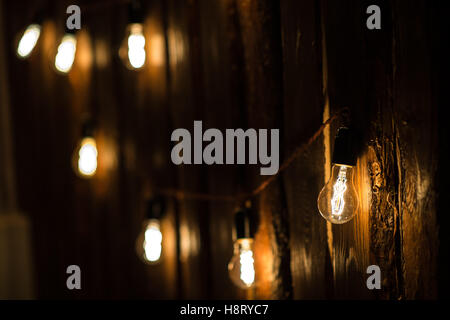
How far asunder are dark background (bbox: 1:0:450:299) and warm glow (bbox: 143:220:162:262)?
173 millimetres

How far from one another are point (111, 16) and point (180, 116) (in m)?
0.88

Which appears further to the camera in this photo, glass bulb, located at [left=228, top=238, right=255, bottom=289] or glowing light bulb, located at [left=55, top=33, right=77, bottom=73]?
glowing light bulb, located at [left=55, top=33, right=77, bottom=73]

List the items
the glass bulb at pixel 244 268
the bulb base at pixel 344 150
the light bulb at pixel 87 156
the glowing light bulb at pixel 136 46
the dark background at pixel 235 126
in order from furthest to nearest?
1. the light bulb at pixel 87 156
2. the glowing light bulb at pixel 136 46
3. the glass bulb at pixel 244 268
4. the bulb base at pixel 344 150
5. the dark background at pixel 235 126

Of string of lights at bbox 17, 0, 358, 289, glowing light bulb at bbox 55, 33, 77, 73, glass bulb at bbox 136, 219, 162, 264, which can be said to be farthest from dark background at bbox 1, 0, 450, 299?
glowing light bulb at bbox 55, 33, 77, 73

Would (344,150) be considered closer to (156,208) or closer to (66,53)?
(156,208)

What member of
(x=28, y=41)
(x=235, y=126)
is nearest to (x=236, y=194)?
(x=235, y=126)

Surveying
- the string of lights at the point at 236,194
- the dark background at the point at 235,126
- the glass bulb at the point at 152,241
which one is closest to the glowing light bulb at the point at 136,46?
the string of lights at the point at 236,194

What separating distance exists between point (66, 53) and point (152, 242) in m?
1.14

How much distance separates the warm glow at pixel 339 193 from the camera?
4.73ft

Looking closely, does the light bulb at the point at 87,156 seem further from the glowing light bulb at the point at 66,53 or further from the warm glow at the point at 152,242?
the warm glow at the point at 152,242

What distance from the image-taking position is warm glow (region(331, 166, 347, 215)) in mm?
1441

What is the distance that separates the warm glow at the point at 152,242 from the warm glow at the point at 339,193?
128 centimetres

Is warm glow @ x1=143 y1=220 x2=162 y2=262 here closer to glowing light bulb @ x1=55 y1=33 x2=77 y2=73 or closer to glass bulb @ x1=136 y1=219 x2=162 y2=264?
glass bulb @ x1=136 y1=219 x2=162 y2=264

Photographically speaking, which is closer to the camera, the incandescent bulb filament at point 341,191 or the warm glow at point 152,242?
the incandescent bulb filament at point 341,191
